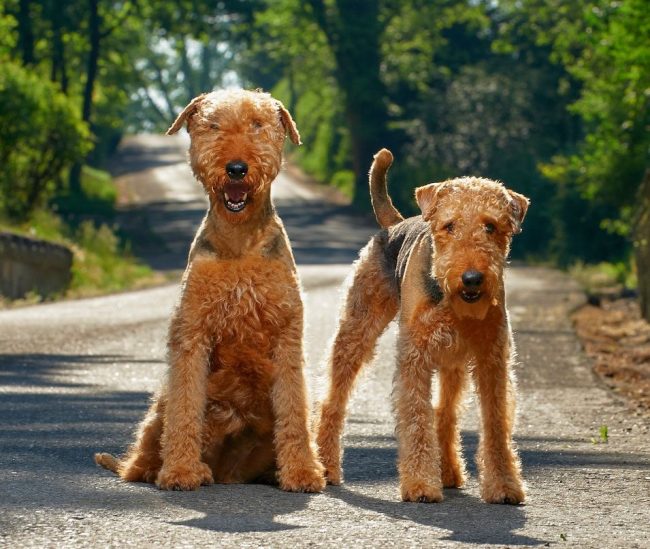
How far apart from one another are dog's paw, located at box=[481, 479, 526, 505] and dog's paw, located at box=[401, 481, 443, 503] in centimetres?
26

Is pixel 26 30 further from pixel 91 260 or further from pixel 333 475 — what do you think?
pixel 333 475

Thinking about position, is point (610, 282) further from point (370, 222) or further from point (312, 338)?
point (370, 222)

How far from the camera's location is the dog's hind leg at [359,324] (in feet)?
22.2

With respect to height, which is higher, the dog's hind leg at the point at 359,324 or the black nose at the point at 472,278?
the black nose at the point at 472,278

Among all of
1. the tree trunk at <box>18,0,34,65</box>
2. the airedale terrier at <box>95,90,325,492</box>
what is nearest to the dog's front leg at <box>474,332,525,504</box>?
the airedale terrier at <box>95,90,325,492</box>

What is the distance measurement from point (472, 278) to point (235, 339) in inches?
41.4

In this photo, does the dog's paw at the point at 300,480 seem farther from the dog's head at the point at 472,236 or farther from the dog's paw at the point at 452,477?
the dog's head at the point at 472,236

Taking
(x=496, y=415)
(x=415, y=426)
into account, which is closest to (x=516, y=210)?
(x=496, y=415)

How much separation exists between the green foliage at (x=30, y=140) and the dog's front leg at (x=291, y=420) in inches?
763

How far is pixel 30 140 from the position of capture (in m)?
25.9

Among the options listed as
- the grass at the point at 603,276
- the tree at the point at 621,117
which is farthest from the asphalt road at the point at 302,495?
the grass at the point at 603,276

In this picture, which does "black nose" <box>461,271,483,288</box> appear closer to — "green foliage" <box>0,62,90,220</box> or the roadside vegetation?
the roadside vegetation

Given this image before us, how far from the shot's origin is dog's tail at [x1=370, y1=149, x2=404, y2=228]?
727cm

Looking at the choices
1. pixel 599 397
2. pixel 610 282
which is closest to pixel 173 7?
pixel 610 282
